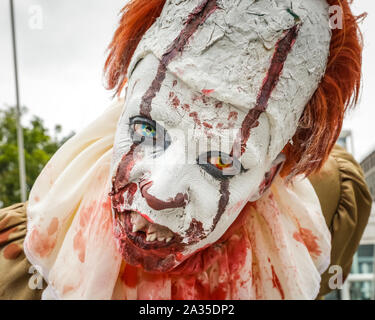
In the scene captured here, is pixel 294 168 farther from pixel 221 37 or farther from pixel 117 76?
pixel 117 76

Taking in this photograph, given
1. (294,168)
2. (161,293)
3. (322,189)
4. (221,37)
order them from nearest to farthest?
(221,37), (161,293), (294,168), (322,189)

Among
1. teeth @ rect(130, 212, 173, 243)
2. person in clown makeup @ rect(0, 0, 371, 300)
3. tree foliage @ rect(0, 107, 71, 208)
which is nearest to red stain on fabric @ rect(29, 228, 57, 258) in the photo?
person in clown makeup @ rect(0, 0, 371, 300)

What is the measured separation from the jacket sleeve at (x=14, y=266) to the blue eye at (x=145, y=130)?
54 cm

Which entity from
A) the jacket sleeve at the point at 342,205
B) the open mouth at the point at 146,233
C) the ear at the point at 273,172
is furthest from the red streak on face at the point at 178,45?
the jacket sleeve at the point at 342,205

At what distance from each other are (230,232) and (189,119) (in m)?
0.38

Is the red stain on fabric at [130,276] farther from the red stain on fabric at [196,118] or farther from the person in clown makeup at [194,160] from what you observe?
the red stain on fabric at [196,118]

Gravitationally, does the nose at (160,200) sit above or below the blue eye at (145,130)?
below

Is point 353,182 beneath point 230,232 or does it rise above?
beneath

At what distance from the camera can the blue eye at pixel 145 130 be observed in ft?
3.14

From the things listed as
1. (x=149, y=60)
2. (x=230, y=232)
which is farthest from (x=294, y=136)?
(x=149, y=60)

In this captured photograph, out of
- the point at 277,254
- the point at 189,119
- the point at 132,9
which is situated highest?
the point at 132,9

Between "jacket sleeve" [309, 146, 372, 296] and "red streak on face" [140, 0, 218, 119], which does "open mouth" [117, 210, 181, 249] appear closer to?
"red streak on face" [140, 0, 218, 119]

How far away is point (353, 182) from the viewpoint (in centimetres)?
165

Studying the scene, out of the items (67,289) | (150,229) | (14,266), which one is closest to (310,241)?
(150,229)
